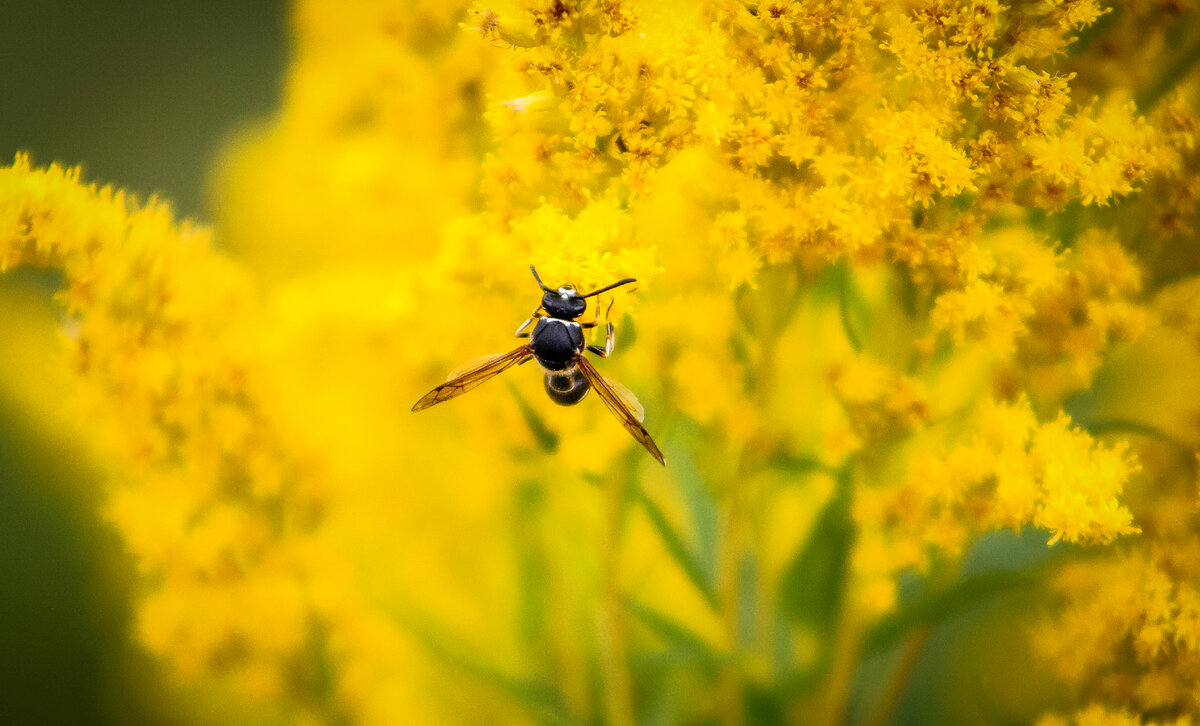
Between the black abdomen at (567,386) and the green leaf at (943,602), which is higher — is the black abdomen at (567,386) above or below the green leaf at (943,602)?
above

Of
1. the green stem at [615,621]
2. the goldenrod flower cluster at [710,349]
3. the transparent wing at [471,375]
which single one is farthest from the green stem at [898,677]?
the transparent wing at [471,375]

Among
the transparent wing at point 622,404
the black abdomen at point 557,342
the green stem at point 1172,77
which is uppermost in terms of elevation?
the green stem at point 1172,77

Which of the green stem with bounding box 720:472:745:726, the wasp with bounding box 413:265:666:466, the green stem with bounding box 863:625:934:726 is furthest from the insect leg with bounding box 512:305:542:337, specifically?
the green stem with bounding box 863:625:934:726

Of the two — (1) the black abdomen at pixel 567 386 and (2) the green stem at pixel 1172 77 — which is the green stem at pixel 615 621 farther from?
(2) the green stem at pixel 1172 77

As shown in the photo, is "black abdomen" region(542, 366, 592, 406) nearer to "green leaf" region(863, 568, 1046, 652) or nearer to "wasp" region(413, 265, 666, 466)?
"wasp" region(413, 265, 666, 466)

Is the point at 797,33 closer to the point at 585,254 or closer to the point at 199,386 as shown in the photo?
the point at 585,254

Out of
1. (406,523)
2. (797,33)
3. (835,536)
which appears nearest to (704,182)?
(797,33)

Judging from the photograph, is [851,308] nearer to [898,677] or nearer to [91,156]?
[898,677]
